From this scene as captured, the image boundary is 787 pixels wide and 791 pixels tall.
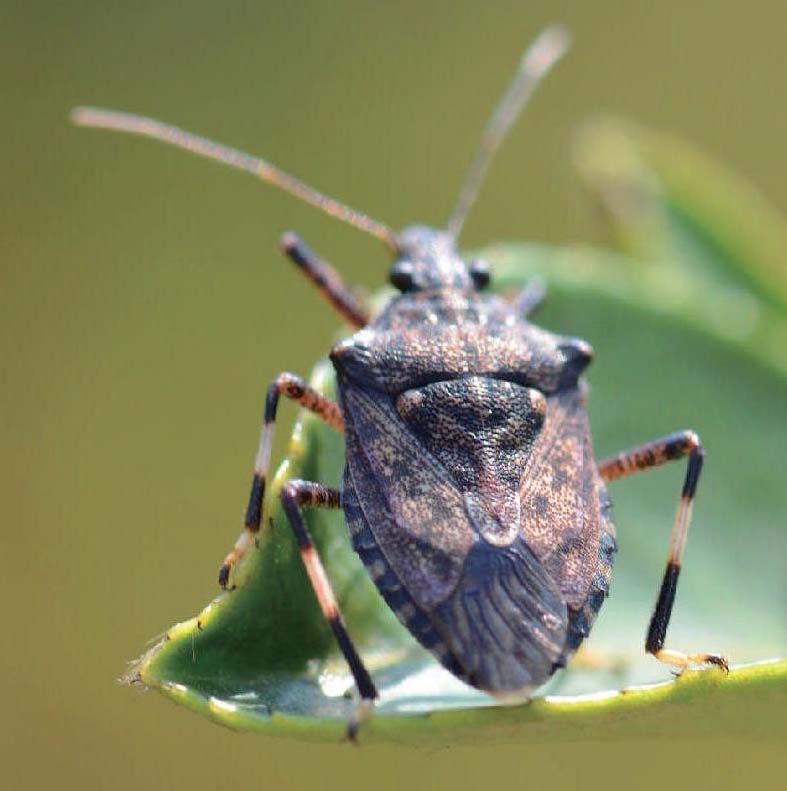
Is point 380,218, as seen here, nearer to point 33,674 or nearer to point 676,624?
A: point 33,674

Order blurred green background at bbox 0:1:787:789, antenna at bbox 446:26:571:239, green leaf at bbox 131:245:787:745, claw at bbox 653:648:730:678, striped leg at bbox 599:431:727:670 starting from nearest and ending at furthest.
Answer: green leaf at bbox 131:245:787:745 → claw at bbox 653:648:730:678 → striped leg at bbox 599:431:727:670 → antenna at bbox 446:26:571:239 → blurred green background at bbox 0:1:787:789

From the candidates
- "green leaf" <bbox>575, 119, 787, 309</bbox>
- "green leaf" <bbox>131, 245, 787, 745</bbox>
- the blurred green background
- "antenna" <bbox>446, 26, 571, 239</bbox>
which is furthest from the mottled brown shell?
"antenna" <bbox>446, 26, 571, 239</bbox>

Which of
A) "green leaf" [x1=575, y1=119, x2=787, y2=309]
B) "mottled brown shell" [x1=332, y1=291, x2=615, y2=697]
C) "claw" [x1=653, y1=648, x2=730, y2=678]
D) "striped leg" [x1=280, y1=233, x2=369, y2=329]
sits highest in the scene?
"green leaf" [x1=575, y1=119, x2=787, y2=309]

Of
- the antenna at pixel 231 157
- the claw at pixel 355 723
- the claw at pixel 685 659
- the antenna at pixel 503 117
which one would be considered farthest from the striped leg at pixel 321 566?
the antenna at pixel 503 117

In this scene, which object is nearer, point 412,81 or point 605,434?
point 605,434

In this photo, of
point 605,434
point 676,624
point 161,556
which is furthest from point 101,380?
point 676,624

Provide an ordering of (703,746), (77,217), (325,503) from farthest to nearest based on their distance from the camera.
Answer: (77,217) → (703,746) → (325,503)

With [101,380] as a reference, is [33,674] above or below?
below

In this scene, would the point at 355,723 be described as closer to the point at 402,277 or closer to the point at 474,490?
the point at 474,490

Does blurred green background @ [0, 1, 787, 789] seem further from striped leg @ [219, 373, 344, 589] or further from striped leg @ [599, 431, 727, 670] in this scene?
striped leg @ [219, 373, 344, 589]
